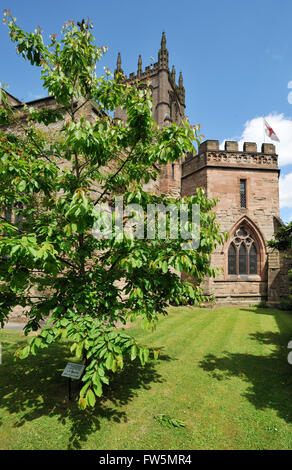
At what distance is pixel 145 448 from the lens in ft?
11.4

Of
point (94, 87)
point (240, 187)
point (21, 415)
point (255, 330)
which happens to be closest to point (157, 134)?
point (94, 87)

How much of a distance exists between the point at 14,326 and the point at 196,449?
30.7 feet

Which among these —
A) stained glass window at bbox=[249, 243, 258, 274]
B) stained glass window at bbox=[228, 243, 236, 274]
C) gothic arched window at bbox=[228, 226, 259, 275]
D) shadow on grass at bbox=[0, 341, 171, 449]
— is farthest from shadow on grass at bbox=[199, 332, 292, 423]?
stained glass window at bbox=[249, 243, 258, 274]

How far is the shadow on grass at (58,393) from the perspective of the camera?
13.5ft

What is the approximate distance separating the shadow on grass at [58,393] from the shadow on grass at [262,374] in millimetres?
1595

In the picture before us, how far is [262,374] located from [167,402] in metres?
2.84

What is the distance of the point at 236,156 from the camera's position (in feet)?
59.6

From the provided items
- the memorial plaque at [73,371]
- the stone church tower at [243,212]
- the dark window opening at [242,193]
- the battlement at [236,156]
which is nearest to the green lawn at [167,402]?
the memorial plaque at [73,371]

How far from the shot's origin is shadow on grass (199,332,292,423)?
15.7 feet

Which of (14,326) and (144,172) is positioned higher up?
(144,172)

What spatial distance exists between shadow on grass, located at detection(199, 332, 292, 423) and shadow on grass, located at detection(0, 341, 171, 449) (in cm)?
159

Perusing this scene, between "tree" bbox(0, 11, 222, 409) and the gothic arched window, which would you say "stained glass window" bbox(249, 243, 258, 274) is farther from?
"tree" bbox(0, 11, 222, 409)

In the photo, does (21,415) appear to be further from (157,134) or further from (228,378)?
(157,134)

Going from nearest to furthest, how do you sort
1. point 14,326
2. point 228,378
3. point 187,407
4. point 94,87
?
point 187,407 → point 94,87 → point 228,378 → point 14,326
